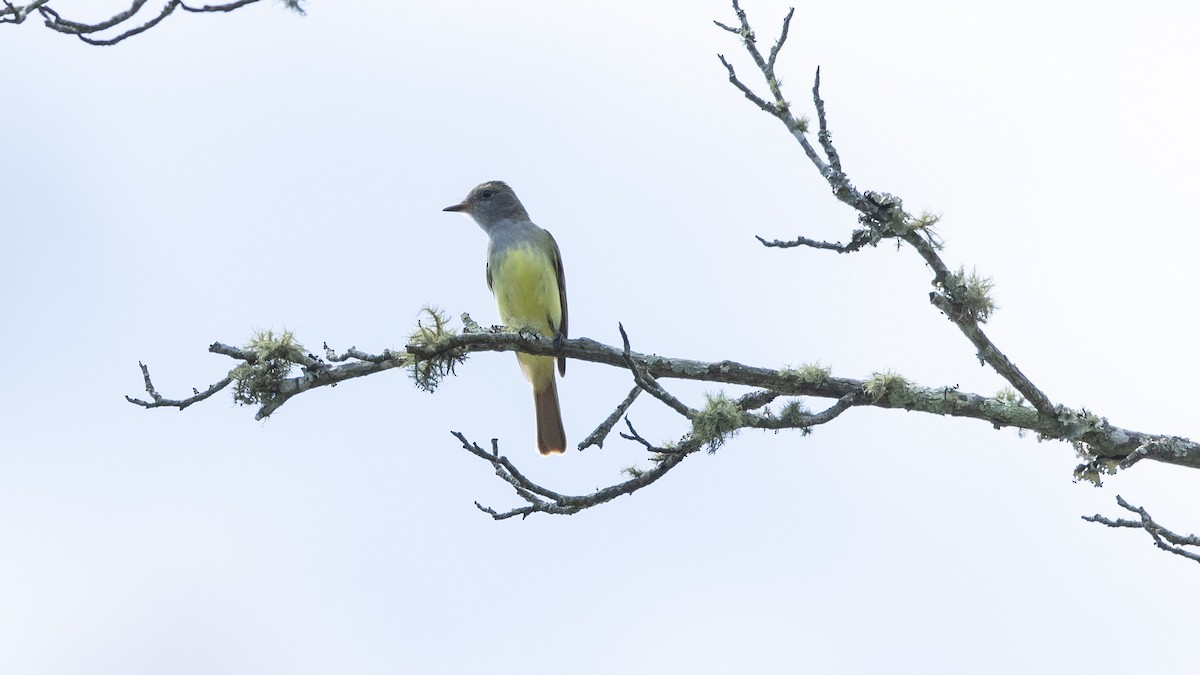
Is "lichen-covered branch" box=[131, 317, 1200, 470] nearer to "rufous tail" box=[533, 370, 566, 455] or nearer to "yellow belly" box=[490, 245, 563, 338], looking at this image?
"yellow belly" box=[490, 245, 563, 338]

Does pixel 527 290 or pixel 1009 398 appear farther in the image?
pixel 527 290

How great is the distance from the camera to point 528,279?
961 cm

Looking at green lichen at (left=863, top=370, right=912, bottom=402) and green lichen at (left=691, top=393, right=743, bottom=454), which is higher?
green lichen at (left=863, top=370, right=912, bottom=402)

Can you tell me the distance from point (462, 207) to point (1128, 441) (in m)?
6.27

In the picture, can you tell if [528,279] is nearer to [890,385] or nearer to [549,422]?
[549,422]

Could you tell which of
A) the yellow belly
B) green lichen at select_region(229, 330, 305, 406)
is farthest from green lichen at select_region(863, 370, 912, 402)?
the yellow belly

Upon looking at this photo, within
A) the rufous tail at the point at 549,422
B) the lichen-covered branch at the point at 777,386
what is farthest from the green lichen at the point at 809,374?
the rufous tail at the point at 549,422

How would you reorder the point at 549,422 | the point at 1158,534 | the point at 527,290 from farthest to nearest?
the point at 549,422 → the point at 527,290 → the point at 1158,534

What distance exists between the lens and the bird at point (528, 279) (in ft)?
31.4

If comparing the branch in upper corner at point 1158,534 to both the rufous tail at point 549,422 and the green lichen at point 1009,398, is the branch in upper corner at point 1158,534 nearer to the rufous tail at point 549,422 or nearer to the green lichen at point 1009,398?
the green lichen at point 1009,398

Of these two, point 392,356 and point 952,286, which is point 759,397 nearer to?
point 952,286

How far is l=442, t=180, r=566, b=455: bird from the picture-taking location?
377 inches

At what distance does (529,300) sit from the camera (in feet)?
31.4

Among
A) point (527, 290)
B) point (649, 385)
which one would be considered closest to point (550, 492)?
point (649, 385)
